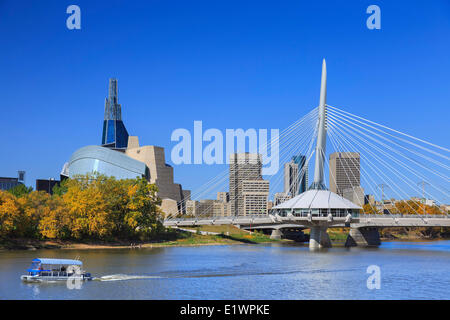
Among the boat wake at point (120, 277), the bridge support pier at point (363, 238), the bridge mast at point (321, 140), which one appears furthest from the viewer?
the bridge support pier at point (363, 238)

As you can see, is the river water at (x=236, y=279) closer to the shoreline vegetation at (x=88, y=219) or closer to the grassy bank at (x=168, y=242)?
the grassy bank at (x=168, y=242)

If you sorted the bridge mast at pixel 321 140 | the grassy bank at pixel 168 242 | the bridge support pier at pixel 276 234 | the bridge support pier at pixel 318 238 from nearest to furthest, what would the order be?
the grassy bank at pixel 168 242
the bridge mast at pixel 321 140
the bridge support pier at pixel 318 238
the bridge support pier at pixel 276 234

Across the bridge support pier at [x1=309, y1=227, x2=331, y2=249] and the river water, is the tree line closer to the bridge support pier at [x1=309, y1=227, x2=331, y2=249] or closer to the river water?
the river water

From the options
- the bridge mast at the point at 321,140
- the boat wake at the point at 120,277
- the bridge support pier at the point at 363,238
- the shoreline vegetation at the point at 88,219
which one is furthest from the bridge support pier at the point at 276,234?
the boat wake at the point at 120,277

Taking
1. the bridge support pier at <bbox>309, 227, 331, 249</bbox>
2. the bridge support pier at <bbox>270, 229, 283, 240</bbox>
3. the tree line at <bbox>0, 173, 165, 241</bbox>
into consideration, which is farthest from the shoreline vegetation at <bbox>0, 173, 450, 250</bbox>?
the bridge support pier at <bbox>270, 229, 283, 240</bbox>

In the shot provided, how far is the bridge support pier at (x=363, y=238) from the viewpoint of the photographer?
91562 mm

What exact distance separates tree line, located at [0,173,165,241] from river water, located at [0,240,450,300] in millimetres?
10350

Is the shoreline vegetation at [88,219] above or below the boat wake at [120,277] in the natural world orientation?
above

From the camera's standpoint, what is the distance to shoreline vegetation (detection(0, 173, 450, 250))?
6775cm

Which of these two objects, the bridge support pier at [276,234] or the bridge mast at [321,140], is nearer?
the bridge mast at [321,140]

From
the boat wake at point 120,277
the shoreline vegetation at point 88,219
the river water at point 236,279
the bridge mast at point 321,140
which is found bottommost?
the river water at point 236,279

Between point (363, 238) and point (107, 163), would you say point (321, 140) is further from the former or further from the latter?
point (107, 163)

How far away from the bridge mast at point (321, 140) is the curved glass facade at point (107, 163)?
9280 centimetres
